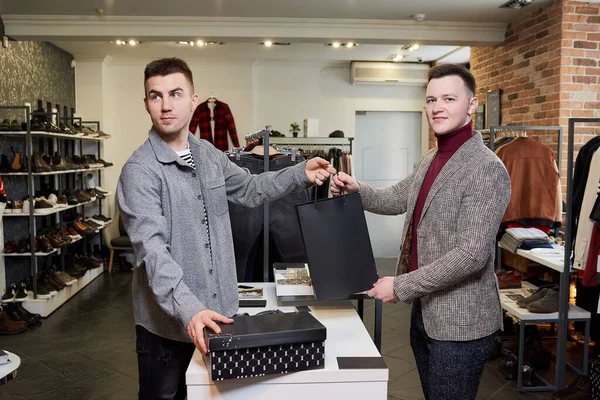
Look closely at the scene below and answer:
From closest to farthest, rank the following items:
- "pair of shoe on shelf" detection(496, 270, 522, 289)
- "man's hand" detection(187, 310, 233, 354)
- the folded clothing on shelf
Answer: "man's hand" detection(187, 310, 233, 354) → the folded clothing on shelf → "pair of shoe on shelf" detection(496, 270, 522, 289)

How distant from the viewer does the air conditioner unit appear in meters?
8.03

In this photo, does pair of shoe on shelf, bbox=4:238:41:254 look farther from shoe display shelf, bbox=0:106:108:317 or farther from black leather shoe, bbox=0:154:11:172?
black leather shoe, bbox=0:154:11:172

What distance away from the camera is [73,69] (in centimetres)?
743

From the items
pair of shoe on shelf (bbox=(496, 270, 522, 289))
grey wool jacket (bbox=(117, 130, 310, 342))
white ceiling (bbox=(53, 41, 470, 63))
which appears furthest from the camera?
white ceiling (bbox=(53, 41, 470, 63))

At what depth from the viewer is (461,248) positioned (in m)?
1.74

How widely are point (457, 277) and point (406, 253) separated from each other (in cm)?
32

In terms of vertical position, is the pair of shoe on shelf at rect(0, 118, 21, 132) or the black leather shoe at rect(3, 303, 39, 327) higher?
the pair of shoe on shelf at rect(0, 118, 21, 132)

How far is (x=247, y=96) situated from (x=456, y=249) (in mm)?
6524

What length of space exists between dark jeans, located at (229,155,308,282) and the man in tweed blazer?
1.38 metres

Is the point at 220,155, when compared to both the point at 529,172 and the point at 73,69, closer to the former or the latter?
the point at 529,172

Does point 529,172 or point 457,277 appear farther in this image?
point 529,172

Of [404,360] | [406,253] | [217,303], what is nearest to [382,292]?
[406,253]

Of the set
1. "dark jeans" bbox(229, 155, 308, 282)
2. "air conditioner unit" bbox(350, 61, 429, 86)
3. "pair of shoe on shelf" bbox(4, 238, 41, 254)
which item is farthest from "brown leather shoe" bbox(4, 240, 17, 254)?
"air conditioner unit" bbox(350, 61, 429, 86)

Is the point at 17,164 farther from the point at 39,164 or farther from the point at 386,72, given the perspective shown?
the point at 386,72
